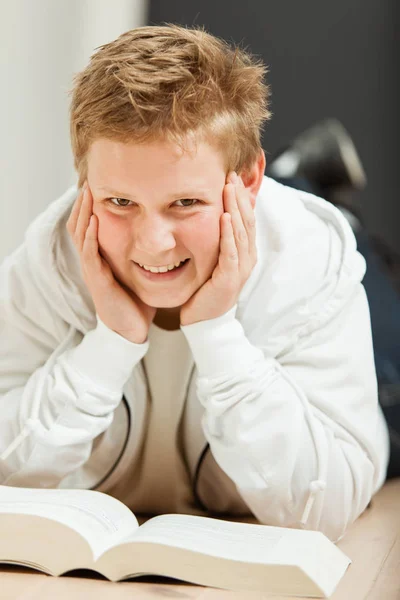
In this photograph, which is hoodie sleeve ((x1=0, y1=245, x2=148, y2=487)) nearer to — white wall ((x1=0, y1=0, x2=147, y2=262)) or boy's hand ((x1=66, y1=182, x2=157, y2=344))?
boy's hand ((x1=66, y1=182, x2=157, y2=344))

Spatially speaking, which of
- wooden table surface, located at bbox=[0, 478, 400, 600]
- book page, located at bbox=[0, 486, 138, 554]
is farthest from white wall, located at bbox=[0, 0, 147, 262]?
wooden table surface, located at bbox=[0, 478, 400, 600]

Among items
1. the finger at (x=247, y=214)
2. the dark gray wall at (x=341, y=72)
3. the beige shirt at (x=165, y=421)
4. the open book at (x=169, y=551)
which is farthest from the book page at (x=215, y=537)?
the dark gray wall at (x=341, y=72)

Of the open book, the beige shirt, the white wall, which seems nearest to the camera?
the open book

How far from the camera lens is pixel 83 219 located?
1069 millimetres

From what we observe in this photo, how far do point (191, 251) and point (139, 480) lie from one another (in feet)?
1.17

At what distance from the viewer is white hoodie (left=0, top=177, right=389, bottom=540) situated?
106cm

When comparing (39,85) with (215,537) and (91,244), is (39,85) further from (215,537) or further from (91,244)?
(215,537)

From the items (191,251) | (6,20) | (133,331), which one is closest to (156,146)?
(191,251)

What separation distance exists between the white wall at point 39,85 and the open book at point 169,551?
4.70 feet

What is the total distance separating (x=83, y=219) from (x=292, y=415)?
13.3 inches

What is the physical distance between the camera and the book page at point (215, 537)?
2.85 feet

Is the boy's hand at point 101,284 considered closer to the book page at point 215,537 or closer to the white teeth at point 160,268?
the white teeth at point 160,268

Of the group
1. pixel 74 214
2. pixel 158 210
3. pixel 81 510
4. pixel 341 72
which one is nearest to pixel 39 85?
pixel 341 72

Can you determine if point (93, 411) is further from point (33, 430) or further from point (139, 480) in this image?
point (139, 480)
